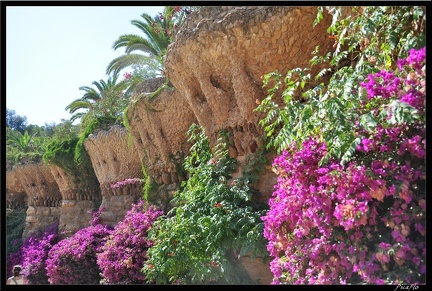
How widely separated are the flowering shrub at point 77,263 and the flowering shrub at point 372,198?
23.8 feet

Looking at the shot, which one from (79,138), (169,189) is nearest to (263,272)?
(169,189)

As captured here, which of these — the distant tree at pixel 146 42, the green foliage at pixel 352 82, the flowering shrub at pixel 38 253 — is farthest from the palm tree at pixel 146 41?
the green foliage at pixel 352 82

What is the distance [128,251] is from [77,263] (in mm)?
2611

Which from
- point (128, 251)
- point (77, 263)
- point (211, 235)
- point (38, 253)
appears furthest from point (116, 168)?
point (211, 235)

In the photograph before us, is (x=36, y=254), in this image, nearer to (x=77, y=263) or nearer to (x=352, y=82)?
(x=77, y=263)

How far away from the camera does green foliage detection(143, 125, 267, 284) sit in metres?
5.81

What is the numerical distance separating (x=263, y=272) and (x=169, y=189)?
4.24 metres

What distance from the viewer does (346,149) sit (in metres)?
3.76

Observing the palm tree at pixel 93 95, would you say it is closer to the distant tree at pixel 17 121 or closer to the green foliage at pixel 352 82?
the distant tree at pixel 17 121

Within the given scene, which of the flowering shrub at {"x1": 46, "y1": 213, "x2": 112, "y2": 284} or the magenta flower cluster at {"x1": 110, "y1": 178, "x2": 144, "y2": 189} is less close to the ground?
the magenta flower cluster at {"x1": 110, "y1": 178, "x2": 144, "y2": 189}

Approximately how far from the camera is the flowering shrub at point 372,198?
353 cm

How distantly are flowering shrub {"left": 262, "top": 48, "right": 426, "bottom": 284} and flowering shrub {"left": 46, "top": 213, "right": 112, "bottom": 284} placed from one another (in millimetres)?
7266

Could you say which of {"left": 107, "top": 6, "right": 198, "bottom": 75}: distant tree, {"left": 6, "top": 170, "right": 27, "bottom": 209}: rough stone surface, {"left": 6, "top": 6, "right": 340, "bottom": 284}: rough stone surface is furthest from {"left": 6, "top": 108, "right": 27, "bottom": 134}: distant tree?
{"left": 6, "top": 6, "right": 340, "bottom": 284}: rough stone surface

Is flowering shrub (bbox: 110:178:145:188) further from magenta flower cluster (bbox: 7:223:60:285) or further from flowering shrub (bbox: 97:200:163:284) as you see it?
magenta flower cluster (bbox: 7:223:60:285)
